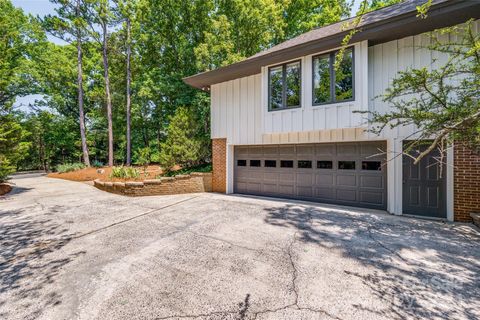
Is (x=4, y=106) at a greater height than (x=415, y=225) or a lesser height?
greater

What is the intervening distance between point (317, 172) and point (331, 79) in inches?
118

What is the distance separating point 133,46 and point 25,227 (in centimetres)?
1693

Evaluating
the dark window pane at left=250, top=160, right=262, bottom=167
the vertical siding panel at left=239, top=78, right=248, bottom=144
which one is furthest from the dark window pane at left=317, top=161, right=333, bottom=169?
the vertical siding panel at left=239, top=78, right=248, bottom=144

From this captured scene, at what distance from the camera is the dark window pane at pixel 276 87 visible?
7566mm

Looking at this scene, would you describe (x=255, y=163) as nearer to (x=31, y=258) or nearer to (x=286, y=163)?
(x=286, y=163)

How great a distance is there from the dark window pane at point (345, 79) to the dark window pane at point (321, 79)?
26cm

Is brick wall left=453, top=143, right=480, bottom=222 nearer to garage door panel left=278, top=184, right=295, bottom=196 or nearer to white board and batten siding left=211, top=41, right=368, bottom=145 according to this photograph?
white board and batten siding left=211, top=41, right=368, bottom=145

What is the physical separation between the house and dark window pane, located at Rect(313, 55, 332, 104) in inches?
1.2

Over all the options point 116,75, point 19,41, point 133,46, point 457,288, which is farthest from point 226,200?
point 19,41

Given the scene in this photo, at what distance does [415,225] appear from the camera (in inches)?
207

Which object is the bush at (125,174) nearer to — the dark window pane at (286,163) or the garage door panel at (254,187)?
the garage door panel at (254,187)

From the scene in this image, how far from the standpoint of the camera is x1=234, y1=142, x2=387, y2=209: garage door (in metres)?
6.65

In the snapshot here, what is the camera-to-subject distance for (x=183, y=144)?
10234mm

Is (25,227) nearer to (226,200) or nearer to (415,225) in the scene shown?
(226,200)
